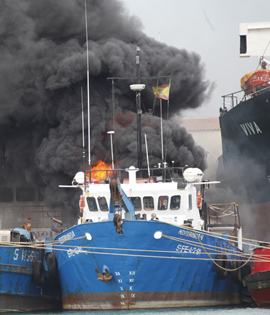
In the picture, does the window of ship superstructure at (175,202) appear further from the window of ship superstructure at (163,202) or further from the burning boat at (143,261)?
the window of ship superstructure at (163,202)

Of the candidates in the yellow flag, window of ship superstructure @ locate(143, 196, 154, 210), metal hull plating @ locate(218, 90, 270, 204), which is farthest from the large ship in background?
window of ship superstructure @ locate(143, 196, 154, 210)

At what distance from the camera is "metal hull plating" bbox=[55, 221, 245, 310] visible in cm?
2686

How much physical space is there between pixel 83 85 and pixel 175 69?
5725 millimetres

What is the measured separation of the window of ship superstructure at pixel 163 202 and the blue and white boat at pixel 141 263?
0.37 meters

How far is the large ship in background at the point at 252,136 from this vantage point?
149 feet

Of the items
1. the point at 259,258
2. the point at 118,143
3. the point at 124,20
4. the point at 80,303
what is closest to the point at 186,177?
the point at 259,258

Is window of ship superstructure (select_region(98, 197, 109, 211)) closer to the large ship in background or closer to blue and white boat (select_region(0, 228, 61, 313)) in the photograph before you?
blue and white boat (select_region(0, 228, 61, 313))

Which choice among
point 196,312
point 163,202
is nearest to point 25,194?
→ point 163,202

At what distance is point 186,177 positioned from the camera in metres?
30.6

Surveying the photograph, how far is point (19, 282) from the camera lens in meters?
28.9

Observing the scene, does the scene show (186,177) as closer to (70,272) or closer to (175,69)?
(70,272)

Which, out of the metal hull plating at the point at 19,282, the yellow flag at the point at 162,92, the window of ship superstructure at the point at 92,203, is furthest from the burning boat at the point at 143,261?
the yellow flag at the point at 162,92

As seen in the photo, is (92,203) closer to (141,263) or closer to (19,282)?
(19,282)

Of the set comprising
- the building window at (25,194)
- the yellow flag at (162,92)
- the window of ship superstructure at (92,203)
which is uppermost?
the yellow flag at (162,92)
